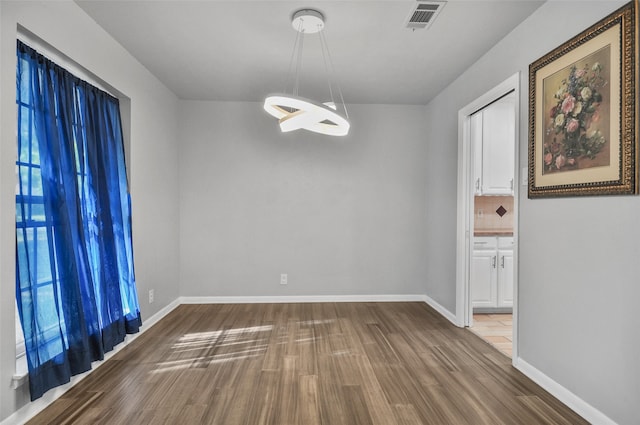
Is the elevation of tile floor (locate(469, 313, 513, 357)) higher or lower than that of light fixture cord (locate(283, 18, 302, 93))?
lower

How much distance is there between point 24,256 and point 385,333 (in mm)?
2945

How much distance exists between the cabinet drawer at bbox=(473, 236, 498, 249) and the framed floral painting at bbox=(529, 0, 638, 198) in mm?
1735

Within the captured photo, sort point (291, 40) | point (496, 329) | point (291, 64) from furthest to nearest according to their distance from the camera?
point (496, 329) → point (291, 64) → point (291, 40)

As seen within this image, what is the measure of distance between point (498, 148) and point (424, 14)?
2390mm

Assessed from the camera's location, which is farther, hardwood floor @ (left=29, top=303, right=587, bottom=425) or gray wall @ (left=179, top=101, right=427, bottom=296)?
gray wall @ (left=179, top=101, right=427, bottom=296)

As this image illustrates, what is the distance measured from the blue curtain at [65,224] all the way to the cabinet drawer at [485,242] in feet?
12.4

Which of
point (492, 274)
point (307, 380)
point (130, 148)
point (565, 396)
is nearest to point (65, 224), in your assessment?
point (130, 148)

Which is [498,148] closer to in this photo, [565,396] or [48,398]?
[565,396]

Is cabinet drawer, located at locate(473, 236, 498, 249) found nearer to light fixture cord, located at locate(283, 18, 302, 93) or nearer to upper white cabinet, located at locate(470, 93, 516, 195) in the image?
upper white cabinet, located at locate(470, 93, 516, 195)

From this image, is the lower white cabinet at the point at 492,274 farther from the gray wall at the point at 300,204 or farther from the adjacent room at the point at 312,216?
the gray wall at the point at 300,204

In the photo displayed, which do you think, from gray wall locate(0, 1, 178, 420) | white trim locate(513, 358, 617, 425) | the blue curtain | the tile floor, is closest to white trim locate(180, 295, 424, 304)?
gray wall locate(0, 1, 178, 420)

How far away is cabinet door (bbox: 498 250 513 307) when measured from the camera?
425 cm

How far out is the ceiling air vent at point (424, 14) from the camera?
7.86ft

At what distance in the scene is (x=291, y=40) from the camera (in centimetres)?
297
